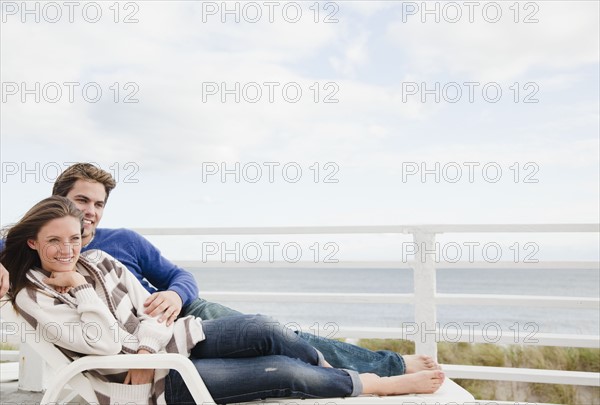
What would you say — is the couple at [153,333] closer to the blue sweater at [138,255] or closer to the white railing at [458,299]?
the blue sweater at [138,255]

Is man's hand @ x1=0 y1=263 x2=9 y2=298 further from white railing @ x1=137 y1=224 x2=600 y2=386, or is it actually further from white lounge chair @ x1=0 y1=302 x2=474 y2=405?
white railing @ x1=137 y1=224 x2=600 y2=386

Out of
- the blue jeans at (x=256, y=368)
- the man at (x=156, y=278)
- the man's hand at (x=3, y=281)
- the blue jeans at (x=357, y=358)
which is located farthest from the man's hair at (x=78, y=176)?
the blue jeans at (x=357, y=358)

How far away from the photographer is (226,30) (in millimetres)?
19938

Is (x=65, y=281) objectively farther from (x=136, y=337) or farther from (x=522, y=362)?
(x=522, y=362)

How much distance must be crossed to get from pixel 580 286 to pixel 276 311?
1420 centimetres

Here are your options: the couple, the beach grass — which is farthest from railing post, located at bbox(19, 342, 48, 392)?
the beach grass

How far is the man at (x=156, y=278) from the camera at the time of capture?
227 centimetres

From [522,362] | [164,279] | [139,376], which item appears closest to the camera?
[139,376]

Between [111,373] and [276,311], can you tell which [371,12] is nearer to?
[276,311]

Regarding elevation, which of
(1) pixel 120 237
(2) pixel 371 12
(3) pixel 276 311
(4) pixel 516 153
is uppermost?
(2) pixel 371 12

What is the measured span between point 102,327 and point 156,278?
0.83 metres

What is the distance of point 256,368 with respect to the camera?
2.00m

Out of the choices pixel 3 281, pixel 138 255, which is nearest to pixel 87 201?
pixel 138 255

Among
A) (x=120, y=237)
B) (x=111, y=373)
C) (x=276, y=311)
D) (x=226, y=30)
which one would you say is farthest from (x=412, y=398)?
(x=276, y=311)
